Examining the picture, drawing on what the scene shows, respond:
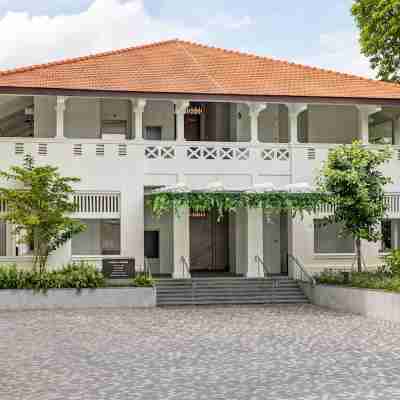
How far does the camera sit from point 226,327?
17.9 m

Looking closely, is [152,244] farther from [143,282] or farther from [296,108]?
[296,108]

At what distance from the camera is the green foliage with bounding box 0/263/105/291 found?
73.1 feet

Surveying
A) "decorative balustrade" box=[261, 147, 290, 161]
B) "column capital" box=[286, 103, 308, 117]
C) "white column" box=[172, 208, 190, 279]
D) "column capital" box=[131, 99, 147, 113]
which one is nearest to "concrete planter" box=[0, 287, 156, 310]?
"white column" box=[172, 208, 190, 279]

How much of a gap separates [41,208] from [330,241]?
1083 centimetres

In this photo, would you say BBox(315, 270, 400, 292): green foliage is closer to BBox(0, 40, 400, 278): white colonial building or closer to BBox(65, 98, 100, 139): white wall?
BBox(0, 40, 400, 278): white colonial building

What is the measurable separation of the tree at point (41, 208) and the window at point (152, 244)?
4391 millimetres

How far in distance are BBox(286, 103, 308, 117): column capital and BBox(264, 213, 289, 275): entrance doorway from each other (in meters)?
3.92

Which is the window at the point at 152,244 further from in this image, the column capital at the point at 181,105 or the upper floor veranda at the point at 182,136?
the column capital at the point at 181,105

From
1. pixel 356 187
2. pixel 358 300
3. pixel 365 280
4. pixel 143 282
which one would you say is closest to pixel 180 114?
pixel 143 282

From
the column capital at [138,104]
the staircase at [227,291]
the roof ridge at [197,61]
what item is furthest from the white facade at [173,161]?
the roof ridge at [197,61]

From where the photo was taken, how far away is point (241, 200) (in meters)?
24.0

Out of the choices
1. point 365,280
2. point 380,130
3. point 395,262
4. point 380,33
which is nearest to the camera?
point 395,262

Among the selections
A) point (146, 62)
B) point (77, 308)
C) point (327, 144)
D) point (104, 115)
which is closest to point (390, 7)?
point (327, 144)

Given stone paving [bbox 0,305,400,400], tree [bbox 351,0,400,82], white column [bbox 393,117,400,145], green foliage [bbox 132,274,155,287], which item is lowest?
stone paving [bbox 0,305,400,400]
